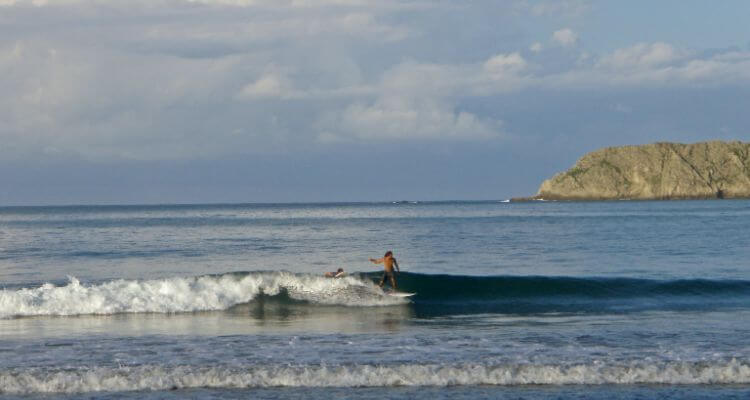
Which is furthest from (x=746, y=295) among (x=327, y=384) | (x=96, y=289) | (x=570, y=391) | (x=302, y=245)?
(x=302, y=245)

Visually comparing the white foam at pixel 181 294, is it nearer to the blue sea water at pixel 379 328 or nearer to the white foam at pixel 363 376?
the blue sea water at pixel 379 328

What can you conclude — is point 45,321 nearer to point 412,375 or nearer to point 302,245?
point 412,375

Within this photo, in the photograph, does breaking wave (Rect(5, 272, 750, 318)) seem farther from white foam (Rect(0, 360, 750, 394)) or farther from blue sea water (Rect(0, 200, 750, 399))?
white foam (Rect(0, 360, 750, 394))

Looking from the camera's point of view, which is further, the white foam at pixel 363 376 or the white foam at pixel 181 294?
the white foam at pixel 181 294

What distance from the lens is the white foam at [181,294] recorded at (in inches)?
994

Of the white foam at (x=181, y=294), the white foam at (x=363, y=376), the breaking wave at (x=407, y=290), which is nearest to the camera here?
the white foam at (x=363, y=376)

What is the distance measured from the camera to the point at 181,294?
26703 mm

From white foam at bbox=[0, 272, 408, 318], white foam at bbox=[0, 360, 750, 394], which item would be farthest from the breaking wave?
white foam at bbox=[0, 360, 750, 394]

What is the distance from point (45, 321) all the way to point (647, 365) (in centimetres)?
1646

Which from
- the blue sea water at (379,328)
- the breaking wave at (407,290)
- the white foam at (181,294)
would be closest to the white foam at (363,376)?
the blue sea water at (379,328)

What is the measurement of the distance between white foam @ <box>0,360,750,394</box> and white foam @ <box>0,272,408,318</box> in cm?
1031

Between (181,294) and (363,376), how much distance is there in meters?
13.2

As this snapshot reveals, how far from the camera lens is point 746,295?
1099 inches

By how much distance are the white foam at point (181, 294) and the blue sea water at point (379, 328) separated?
0.07 metres
